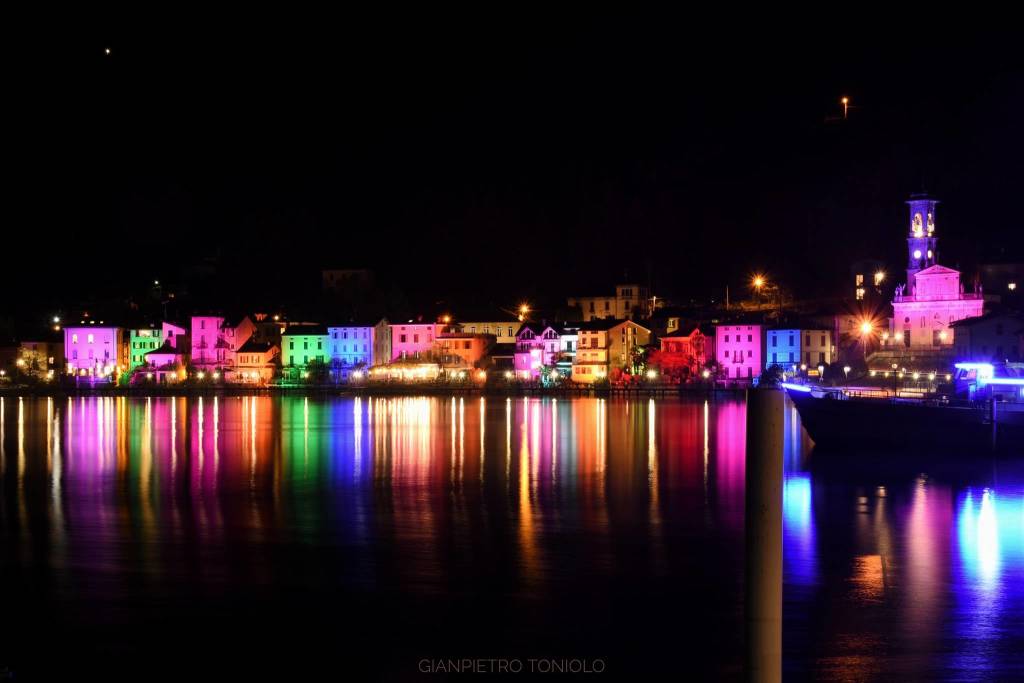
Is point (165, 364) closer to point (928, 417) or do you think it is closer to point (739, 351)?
point (739, 351)

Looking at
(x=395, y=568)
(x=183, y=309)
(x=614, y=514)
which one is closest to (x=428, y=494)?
(x=614, y=514)

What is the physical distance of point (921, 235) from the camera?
59938mm

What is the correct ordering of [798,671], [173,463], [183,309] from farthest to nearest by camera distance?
[183,309] < [173,463] < [798,671]

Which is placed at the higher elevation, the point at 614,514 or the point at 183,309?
the point at 183,309

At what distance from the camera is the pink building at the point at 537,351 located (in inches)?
2527

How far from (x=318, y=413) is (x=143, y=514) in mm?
28706

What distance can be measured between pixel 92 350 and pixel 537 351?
30.2m

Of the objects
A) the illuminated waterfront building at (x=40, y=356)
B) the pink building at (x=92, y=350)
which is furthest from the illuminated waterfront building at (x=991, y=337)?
the illuminated waterfront building at (x=40, y=356)

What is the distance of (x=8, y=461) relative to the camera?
1135 inches

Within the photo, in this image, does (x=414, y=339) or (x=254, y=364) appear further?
(x=254, y=364)

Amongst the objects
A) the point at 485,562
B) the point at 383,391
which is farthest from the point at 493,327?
the point at 485,562

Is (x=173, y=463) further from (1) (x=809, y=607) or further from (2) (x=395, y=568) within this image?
(1) (x=809, y=607)

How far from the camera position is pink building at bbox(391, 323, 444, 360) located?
6762cm

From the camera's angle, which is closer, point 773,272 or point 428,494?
point 428,494
